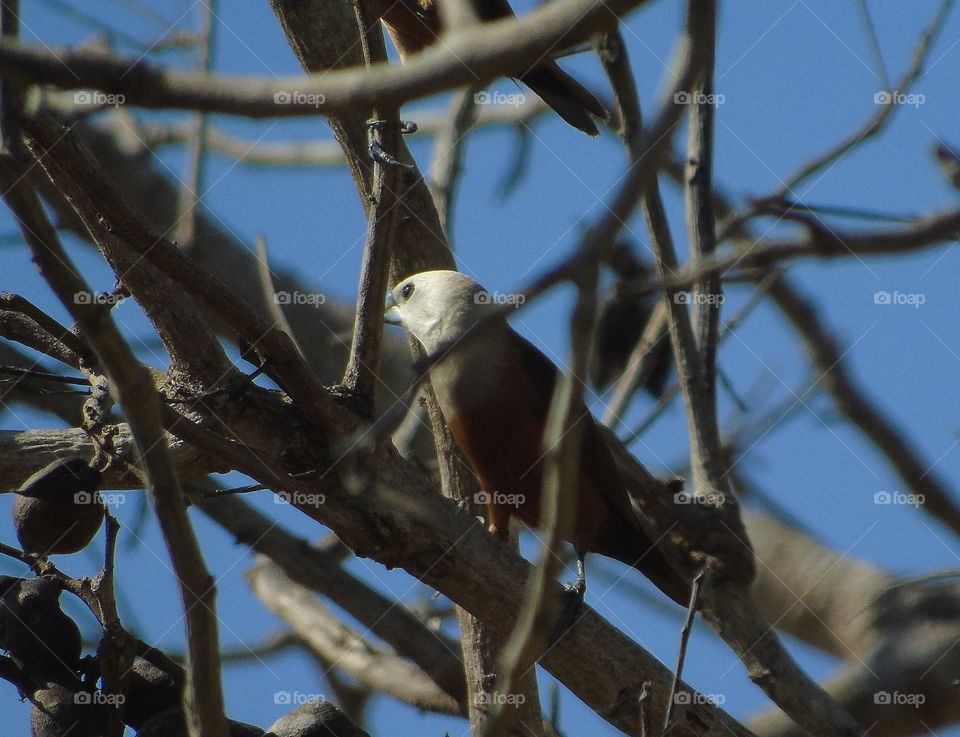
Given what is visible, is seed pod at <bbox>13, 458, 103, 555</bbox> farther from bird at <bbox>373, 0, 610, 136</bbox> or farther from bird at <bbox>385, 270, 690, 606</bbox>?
bird at <bbox>373, 0, 610, 136</bbox>

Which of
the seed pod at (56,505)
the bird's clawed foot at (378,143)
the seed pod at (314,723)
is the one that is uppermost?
the bird's clawed foot at (378,143)

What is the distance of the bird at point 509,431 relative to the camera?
438 cm

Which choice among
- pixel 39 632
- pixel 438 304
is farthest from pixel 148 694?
pixel 438 304

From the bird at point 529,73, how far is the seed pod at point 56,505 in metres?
2.98

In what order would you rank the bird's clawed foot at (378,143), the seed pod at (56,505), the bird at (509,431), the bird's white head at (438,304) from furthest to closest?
1. the bird's white head at (438,304)
2. the bird at (509,431)
3. the bird's clawed foot at (378,143)
4. the seed pod at (56,505)

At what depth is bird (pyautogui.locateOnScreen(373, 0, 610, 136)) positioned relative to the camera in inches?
187

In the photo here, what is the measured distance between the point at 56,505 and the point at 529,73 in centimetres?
323

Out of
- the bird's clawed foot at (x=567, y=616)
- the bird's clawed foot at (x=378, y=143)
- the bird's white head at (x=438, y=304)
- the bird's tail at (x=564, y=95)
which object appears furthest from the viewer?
the bird's tail at (x=564, y=95)

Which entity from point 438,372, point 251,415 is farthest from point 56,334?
point 438,372

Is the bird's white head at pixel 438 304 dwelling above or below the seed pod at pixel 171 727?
above

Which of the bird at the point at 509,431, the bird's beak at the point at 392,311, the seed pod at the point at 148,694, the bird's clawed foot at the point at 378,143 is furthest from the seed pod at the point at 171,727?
the bird's beak at the point at 392,311

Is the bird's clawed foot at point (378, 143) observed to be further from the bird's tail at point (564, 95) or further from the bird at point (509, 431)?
the bird's tail at point (564, 95)

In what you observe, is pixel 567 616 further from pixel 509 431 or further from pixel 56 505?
pixel 56 505

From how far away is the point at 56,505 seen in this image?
2.40 metres
